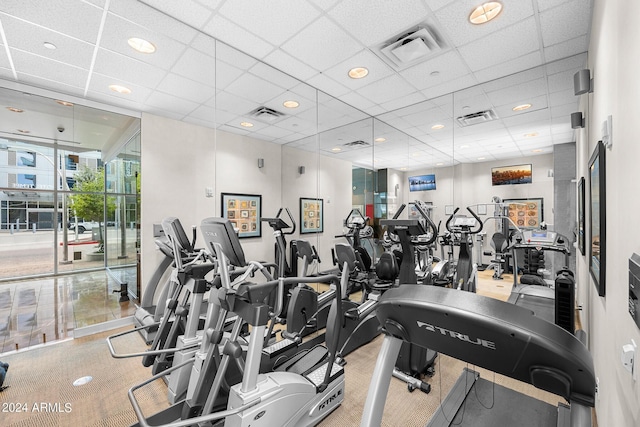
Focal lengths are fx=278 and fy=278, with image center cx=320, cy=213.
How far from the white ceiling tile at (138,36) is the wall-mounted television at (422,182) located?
3.84 meters

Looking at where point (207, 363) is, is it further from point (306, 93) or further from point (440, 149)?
point (440, 149)

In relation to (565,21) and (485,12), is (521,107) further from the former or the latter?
(485,12)

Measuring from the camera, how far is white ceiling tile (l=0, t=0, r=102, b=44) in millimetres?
2369

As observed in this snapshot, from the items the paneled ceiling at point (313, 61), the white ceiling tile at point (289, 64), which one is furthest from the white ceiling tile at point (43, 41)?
the white ceiling tile at point (289, 64)

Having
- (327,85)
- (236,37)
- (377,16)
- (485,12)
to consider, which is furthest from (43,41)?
(485,12)

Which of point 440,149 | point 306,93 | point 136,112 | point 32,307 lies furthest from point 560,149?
point 32,307

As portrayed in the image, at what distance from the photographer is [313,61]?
3334 mm

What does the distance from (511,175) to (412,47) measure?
245 centimetres

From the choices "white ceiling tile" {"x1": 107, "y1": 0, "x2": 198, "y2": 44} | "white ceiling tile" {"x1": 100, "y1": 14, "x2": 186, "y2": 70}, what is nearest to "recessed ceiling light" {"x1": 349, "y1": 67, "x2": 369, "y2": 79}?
"white ceiling tile" {"x1": 107, "y1": 0, "x2": 198, "y2": 44}

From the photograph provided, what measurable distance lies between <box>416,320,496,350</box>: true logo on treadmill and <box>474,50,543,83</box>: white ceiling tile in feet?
12.4

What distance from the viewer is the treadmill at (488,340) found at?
0.64 m

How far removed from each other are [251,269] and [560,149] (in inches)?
182

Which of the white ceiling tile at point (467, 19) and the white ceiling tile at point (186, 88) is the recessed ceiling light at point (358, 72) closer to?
the white ceiling tile at point (467, 19)

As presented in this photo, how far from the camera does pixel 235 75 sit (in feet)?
11.7
